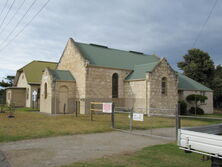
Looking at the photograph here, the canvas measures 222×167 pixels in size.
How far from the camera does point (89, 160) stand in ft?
22.3

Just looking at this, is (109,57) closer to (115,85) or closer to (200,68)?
(115,85)

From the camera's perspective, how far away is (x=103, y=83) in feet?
87.6

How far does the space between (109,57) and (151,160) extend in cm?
2386

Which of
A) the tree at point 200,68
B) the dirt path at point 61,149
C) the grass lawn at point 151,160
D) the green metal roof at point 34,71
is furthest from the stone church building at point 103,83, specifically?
the tree at point 200,68

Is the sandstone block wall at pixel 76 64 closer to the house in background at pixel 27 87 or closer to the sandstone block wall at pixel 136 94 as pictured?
the sandstone block wall at pixel 136 94

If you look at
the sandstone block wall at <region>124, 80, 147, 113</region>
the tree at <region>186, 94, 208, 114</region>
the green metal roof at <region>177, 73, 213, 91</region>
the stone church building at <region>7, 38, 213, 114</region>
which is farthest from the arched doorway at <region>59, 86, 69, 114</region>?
the tree at <region>186, 94, 208, 114</region>

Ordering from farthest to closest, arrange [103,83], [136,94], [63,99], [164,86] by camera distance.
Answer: [164,86] → [136,94] → [103,83] → [63,99]

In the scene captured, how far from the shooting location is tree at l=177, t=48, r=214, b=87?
46750mm

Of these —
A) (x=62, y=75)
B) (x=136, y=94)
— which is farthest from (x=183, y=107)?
(x=62, y=75)

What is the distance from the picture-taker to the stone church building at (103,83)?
25.4 metres

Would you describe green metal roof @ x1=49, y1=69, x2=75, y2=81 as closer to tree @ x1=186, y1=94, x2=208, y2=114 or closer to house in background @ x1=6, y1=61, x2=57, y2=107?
house in background @ x1=6, y1=61, x2=57, y2=107

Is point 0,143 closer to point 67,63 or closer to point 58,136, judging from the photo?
point 58,136

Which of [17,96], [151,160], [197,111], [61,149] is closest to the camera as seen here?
[151,160]

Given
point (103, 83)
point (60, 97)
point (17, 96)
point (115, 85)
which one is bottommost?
point (17, 96)
